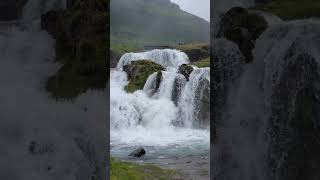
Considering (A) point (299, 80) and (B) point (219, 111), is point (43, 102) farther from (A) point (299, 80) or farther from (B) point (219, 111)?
(A) point (299, 80)

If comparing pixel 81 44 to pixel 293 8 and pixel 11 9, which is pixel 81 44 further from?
pixel 293 8

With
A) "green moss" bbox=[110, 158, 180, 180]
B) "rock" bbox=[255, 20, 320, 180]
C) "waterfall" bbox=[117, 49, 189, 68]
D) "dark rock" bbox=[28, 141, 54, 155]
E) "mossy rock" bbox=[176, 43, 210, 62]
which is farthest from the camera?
"mossy rock" bbox=[176, 43, 210, 62]

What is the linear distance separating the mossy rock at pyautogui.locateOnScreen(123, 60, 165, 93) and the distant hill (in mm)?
40940

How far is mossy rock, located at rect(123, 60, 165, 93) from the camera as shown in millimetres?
18423

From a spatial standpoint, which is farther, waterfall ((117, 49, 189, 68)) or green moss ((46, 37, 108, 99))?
waterfall ((117, 49, 189, 68))

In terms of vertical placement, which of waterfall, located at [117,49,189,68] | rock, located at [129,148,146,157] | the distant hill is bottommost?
rock, located at [129,148,146,157]

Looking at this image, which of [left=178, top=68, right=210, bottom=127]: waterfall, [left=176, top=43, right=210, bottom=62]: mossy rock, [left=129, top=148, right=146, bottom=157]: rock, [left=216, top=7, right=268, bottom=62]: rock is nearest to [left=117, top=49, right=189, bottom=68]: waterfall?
[left=176, top=43, right=210, bottom=62]: mossy rock

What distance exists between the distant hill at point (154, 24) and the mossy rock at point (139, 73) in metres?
40.9

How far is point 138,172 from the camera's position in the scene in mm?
8312

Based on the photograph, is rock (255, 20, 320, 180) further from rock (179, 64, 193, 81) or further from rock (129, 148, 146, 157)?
rock (179, 64, 193, 81)

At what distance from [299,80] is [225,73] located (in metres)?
0.64

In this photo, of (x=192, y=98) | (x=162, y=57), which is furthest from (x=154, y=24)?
(x=192, y=98)

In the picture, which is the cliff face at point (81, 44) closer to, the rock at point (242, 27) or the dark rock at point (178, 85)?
the rock at point (242, 27)

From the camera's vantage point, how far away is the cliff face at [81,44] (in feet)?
13.1
